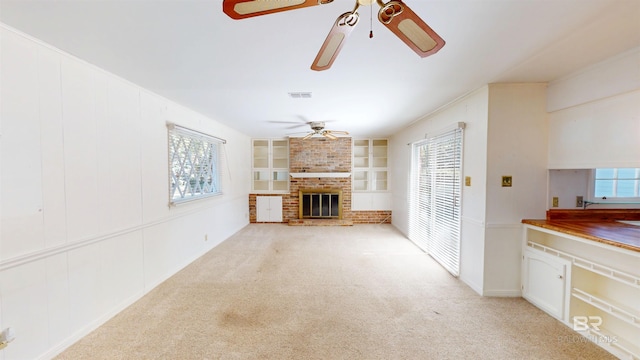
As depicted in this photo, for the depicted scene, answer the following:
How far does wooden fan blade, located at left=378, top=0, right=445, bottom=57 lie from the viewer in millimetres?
978

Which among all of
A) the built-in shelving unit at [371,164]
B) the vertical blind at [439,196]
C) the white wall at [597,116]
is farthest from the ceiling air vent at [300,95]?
the built-in shelving unit at [371,164]

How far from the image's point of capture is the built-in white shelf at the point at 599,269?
1769 mm

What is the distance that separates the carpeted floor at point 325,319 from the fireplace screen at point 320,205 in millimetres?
2896

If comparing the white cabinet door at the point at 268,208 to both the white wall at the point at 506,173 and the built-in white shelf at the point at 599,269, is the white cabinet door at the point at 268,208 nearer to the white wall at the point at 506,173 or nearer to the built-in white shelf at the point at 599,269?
the white wall at the point at 506,173

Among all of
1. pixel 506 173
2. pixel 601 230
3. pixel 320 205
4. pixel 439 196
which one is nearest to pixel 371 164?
pixel 320 205

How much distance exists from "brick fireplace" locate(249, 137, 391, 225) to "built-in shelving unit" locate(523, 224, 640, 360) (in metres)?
4.33

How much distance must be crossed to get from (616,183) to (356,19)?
3516 mm

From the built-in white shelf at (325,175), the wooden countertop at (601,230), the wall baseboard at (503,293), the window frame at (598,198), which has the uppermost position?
the built-in white shelf at (325,175)

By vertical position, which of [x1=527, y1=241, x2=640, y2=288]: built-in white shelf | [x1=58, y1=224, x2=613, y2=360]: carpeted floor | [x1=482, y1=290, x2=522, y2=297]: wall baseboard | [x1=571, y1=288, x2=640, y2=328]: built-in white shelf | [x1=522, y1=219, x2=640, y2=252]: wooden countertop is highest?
[x1=522, y1=219, x2=640, y2=252]: wooden countertop

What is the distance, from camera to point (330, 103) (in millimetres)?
3219

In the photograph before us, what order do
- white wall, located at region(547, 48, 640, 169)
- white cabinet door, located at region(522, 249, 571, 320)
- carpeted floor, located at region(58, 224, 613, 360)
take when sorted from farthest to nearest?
white cabinet door, located at region(522, 249, 571, 320) → white wall, located at region(547, 48, 640, 169) → carpeted floor, located at region(58, 224, 613, 360)

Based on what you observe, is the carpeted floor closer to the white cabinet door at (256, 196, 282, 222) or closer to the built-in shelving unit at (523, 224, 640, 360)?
the built-in shelving unit at (523, 224, 640, 360)

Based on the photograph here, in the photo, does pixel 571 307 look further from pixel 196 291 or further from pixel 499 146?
pixel 196 291

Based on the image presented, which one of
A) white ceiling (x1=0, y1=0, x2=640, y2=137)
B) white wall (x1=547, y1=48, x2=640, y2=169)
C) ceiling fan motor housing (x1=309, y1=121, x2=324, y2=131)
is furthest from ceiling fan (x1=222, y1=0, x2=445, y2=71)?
ceiling fan motor housing (x1=309, y1=121, x2=324, y2=131)
